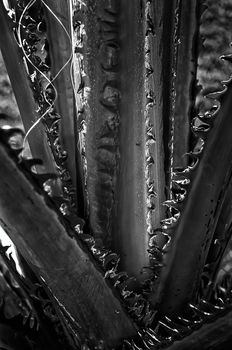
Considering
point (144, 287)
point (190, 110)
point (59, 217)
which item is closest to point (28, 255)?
point (59, 217)

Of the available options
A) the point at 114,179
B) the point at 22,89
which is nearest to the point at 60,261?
the point at 114,179

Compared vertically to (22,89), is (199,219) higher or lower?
lower

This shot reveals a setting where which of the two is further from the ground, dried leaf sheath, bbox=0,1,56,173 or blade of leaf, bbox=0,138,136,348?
dried leaf sheath, bbox=0,1,56,173

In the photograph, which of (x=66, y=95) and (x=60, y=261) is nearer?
(x=60, y=261)

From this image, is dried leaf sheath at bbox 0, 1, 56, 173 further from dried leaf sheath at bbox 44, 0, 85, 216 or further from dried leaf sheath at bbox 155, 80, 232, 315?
dried leaf sheath at bbox 155, 80, 232, 315

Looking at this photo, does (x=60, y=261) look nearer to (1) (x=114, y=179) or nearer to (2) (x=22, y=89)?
(1) (x=114, y=179)

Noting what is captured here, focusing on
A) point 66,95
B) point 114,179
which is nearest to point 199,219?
point 114,179

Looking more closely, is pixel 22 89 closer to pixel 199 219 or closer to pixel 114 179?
pixel 114 179

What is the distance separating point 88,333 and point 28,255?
15 centimetres

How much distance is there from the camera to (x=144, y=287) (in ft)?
2.23

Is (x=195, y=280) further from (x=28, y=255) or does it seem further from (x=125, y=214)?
(x=28, y=255)

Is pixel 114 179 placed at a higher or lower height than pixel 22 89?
lower

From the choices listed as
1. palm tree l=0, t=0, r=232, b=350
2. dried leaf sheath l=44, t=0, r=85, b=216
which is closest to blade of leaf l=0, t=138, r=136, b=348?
palm tree l=0, t=0, r=232, b=350

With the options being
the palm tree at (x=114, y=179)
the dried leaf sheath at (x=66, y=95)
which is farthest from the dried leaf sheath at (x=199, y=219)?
the dried leaf sheath at (x=66, y=95)
